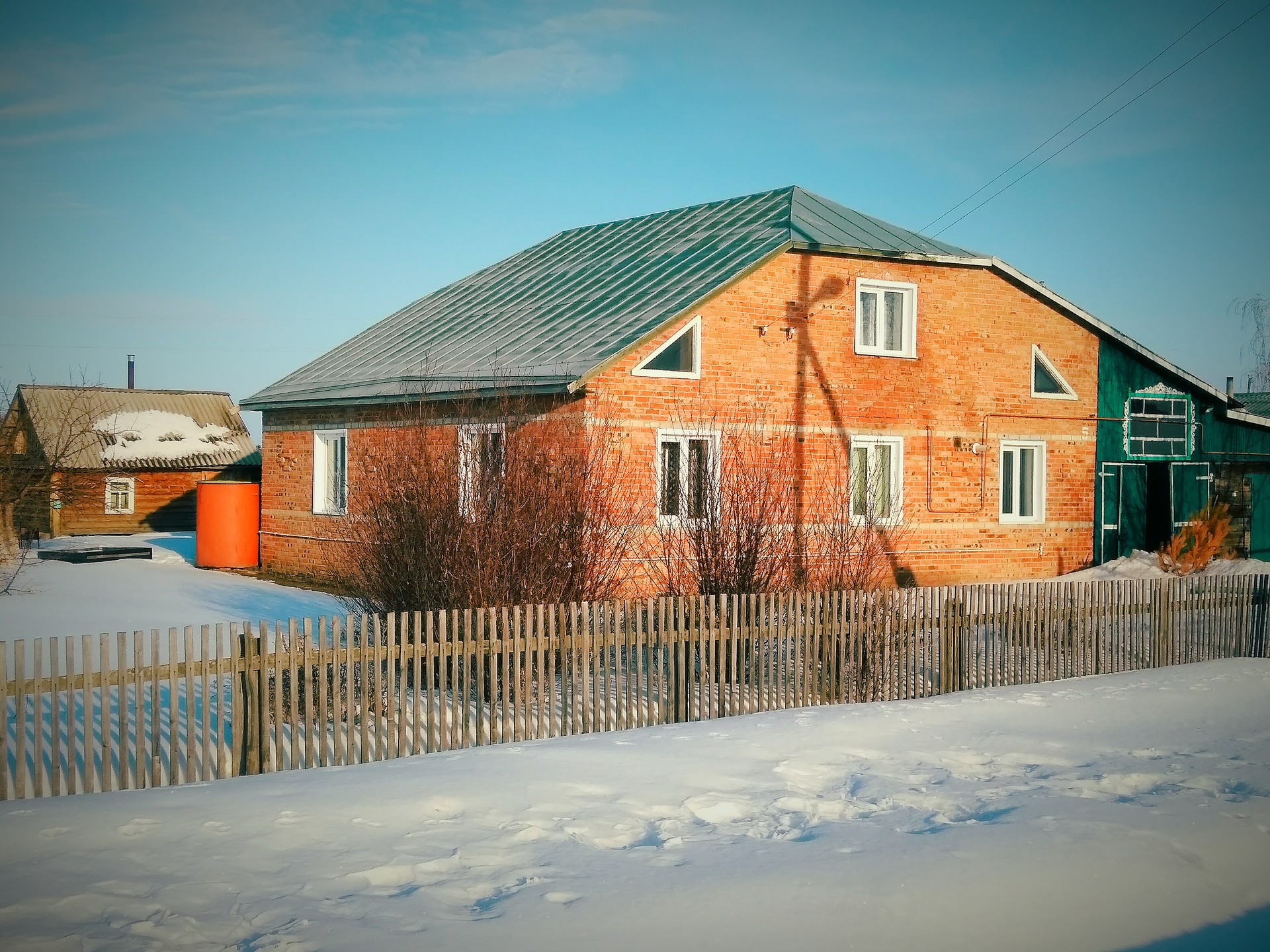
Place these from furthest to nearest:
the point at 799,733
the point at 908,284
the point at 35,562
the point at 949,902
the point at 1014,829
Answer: the point at 35,562 < the point at 908,284 < the point at 799,733 < the point at 1014,829 < the point at 949,902

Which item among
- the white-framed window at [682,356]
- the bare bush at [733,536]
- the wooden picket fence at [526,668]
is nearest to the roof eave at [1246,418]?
the wooden picket fence at [526,668]

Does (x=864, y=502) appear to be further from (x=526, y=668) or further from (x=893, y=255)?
(x=526, y=668)

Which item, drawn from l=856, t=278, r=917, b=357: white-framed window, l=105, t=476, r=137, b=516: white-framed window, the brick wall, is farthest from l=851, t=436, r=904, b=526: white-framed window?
A: l=105, t=476, r=137, b=516: white-framed window

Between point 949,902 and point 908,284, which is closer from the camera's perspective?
point 949,902

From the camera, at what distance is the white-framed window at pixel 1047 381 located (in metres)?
21.9

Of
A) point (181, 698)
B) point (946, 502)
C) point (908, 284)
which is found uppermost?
point (908, 284)

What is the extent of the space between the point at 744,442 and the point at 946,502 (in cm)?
491

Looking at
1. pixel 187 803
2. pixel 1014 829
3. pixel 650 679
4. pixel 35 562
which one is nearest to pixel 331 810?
pixel 187 803

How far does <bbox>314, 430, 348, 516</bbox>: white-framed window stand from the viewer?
74.9 ft

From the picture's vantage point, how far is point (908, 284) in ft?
66.5

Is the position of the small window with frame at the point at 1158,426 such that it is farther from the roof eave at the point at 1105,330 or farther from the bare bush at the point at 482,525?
the bare bush at the point at 482,525

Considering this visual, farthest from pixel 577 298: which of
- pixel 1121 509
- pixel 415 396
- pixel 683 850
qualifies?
pixel 683 850

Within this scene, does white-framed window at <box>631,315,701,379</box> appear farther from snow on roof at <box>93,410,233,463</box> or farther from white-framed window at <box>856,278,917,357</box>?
snow on roof at <box>93,410,233,463</box>

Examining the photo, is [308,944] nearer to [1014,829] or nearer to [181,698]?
[1014,829]
